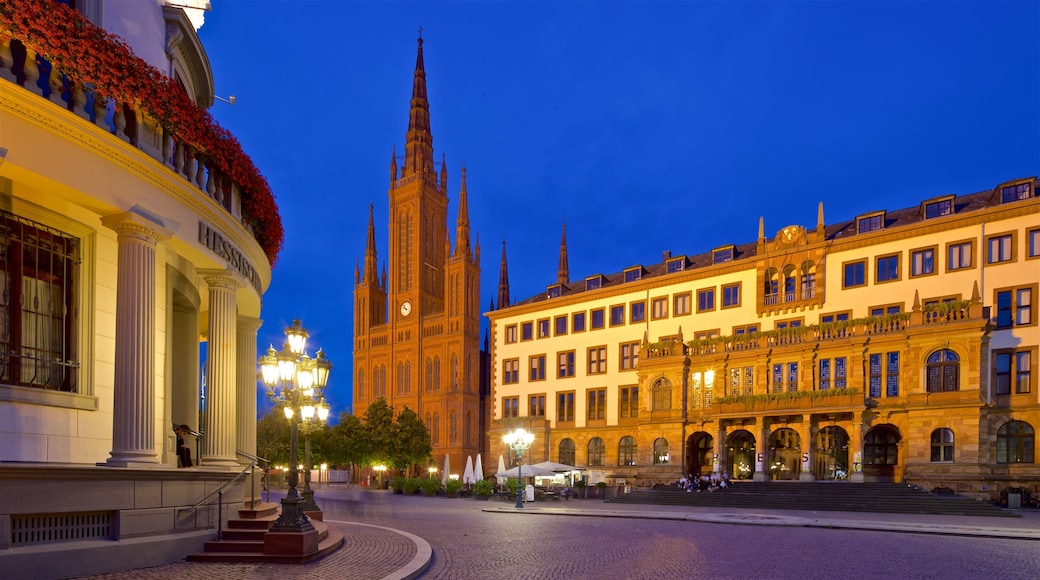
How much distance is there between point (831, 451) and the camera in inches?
1722

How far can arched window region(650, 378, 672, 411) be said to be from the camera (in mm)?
48844

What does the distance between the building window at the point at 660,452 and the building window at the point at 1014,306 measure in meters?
19.7

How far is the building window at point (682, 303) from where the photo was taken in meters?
51.6

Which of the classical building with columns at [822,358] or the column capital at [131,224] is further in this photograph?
the classical building with columns at [822,358]

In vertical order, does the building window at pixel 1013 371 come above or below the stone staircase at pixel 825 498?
above

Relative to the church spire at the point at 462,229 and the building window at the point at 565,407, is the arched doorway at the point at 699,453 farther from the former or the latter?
the church spire at the point at 462,229

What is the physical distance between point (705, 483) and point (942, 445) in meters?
11.9

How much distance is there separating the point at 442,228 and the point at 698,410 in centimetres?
6254

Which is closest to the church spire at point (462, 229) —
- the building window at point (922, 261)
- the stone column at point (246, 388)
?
the building window at point (922, 261)

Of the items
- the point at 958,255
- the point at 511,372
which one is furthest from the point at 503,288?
the point at 958,255

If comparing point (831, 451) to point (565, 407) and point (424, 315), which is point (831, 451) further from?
point (424, 315)

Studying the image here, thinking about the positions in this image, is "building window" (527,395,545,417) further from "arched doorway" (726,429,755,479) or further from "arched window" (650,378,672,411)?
"arched doorway" (726,429,755,479)

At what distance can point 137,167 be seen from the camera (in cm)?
1172

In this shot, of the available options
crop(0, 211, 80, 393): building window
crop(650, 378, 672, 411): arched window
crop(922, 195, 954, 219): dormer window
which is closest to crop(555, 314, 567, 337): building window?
crop(650, 378, 672, 411): arched window
